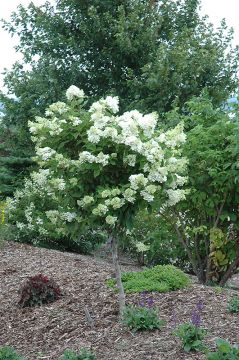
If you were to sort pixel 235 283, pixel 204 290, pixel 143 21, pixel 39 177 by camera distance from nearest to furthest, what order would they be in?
pixel 39 177 → pixel 204 290 → pixel 235 283 → pixel 143 21

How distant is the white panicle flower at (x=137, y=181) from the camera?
472cm

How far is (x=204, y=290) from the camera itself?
611cm

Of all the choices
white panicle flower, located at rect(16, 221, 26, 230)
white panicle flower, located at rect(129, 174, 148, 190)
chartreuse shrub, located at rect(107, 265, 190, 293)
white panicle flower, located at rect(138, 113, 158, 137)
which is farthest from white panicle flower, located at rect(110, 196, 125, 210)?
white panicle flower, located at rect(16, 221, 26, 230)

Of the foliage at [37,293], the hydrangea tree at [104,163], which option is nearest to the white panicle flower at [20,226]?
the foliage at [37,293]

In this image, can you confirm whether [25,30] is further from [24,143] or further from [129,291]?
[129,291]

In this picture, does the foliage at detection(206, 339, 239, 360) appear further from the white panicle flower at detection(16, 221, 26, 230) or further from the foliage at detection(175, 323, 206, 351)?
the white panicle flower at detection(16, 221, 26, 230)

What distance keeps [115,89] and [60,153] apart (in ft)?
22.4

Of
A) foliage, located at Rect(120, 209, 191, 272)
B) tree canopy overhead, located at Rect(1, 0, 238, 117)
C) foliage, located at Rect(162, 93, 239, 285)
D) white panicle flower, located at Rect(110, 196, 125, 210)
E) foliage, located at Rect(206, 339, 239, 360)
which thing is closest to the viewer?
foliage, located at Rect(206, 339, 239, 360)

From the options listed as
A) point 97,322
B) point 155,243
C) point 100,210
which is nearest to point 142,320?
point 97,322

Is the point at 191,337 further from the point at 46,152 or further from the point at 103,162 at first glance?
the point at 46,152

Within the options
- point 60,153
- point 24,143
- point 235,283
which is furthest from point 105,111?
point 24,143

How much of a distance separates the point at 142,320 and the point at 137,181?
112 centimetres

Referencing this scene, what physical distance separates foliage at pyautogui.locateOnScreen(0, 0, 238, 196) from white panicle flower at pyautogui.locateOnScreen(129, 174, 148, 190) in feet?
20.5

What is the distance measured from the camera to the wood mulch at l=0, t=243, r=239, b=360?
4.72 metres
